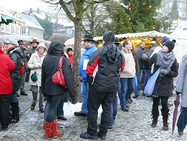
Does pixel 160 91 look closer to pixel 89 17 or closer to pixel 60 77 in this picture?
pixel 60 77

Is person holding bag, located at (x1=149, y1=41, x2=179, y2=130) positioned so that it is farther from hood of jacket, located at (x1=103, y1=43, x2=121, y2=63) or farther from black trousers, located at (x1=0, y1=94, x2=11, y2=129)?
black trousers, located at (x1=0, y1=94, x2=11, y2=129)

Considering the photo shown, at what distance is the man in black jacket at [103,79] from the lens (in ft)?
14.5

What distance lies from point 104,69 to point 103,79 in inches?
7.5

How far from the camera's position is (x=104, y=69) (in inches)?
173

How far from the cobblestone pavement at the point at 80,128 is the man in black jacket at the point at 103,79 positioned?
0.42 m

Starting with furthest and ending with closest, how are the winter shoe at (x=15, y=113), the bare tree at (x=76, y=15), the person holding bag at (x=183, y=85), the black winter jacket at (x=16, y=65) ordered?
the bare tree at (x=76, y=15)
the winter shoe at (x=15, y=113)
the black winter jacket at (x=16, y=65)
the person holding bag at (x=183, y=85)

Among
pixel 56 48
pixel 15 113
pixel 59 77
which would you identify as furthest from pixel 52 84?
pixel 15 113

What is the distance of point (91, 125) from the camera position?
15.0ft

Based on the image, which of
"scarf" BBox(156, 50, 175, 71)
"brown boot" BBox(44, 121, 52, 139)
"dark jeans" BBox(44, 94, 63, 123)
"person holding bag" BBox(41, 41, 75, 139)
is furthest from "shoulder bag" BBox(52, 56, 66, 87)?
"scarf" BBox(156, 50, 175, 71)

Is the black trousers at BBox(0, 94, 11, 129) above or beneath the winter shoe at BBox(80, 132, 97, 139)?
above

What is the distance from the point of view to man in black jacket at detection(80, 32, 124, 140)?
173 inches

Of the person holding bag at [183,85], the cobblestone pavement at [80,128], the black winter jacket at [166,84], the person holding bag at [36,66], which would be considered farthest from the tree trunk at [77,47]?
the person holding bag at [183,85]

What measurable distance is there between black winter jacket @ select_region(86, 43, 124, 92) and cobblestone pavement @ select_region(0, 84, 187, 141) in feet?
3.71

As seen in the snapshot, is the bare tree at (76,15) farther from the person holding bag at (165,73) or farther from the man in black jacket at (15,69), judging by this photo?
the person holding bag at (165,73)
